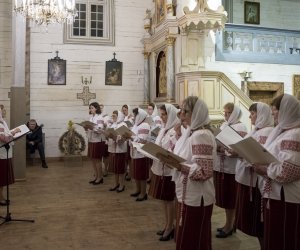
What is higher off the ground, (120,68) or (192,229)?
(120,68)

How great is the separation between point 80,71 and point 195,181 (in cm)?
1005

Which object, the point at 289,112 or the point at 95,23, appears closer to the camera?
the point at 289,112

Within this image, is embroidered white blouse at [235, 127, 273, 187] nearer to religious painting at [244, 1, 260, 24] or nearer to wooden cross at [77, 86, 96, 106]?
wooden cross at [77, 86, 96, 106]

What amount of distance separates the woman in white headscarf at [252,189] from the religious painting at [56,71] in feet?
31.0

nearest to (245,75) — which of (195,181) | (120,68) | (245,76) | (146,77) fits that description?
(245,76)

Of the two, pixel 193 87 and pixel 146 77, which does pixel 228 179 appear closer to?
pixel 193 87

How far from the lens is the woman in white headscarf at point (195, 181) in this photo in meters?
3.18

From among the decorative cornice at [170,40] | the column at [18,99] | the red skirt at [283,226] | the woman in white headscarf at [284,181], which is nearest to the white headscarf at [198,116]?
the woman in white headscarf at [284,181]

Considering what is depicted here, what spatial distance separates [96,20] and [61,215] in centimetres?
906

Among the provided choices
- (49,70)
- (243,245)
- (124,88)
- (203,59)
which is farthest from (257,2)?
(243,245)

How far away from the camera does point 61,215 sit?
227 inches

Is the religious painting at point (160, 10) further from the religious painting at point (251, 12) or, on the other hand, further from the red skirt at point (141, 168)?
the red skirt at point (141, 168)

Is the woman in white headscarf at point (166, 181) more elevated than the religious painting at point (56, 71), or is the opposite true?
the religious painting at point (56, 71)

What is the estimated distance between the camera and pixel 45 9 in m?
8.04
